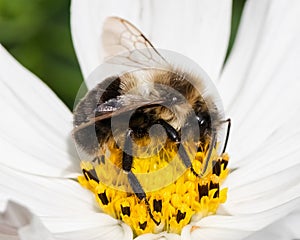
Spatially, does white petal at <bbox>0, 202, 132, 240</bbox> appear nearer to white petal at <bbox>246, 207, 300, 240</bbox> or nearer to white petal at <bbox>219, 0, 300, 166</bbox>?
white petal at <bbox>246, 207, 300, 240</bbox>

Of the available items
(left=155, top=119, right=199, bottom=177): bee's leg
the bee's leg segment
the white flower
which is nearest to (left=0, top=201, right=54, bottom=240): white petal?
the white flower

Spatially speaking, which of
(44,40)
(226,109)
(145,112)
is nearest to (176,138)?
(145,112)

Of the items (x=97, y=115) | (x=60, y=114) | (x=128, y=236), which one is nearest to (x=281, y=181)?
(x=128, y=236)

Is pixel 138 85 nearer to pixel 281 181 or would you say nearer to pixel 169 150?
pixel 169 150

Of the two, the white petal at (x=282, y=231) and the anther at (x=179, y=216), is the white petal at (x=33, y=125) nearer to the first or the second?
the anther at (x=179, y=216)

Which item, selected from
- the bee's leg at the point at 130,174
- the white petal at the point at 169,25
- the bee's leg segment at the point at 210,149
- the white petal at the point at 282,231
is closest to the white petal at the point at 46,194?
the bee's leg at the point at 130,174
